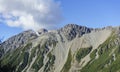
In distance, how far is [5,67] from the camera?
29.6m

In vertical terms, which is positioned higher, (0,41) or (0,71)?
(0,41)

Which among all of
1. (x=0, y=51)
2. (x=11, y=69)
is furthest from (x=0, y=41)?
(x=11, y=69)

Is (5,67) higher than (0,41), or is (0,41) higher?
(0,41)

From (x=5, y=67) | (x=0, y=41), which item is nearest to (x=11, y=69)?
(x=5, y=67)

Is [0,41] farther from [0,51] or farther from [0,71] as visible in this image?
[0,71]

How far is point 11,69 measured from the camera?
2952 centimetres

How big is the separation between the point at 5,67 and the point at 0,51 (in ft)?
5.28

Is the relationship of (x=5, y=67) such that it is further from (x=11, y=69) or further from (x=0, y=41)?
(x=0, y=41)

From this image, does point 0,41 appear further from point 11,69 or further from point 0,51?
point 11,69

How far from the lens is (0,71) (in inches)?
1123

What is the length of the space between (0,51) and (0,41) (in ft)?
3.07

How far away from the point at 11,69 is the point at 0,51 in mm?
2027

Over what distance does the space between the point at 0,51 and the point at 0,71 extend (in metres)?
2.34

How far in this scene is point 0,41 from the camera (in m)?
30.0
